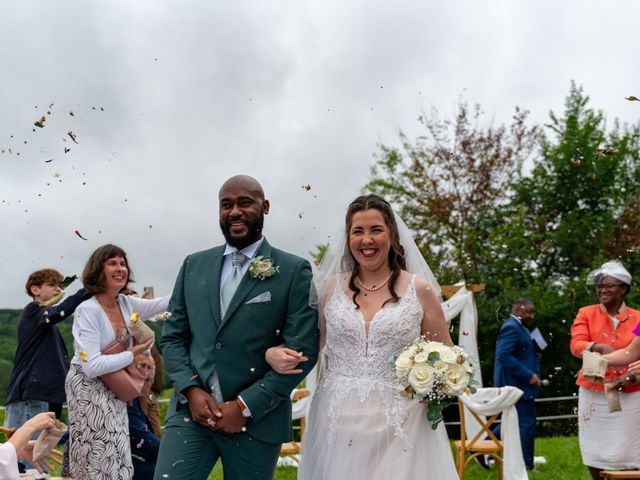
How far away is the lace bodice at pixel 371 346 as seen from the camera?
4.56 m

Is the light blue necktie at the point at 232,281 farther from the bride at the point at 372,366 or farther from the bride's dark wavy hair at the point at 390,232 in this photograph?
the bride's dark wavy hair at the point at 390,232

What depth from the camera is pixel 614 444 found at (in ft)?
23.4

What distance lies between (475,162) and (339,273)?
1769cm

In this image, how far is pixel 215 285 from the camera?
440cm

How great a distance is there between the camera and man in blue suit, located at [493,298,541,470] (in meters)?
9.92

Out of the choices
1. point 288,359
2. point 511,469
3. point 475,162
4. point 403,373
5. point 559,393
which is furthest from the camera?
point 475,162

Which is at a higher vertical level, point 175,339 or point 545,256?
point 545,256

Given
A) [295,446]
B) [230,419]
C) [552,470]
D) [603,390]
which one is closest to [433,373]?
[230,419]

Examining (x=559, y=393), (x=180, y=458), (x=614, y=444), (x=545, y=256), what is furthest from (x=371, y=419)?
(x=545, y=256)

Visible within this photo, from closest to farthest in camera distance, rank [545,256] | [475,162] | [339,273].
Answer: [339,273], [545,256], [475,162]

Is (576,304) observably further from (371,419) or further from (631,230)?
(371,419)

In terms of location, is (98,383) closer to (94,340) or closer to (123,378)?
(123,378)

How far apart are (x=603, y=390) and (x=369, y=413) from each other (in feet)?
11.6

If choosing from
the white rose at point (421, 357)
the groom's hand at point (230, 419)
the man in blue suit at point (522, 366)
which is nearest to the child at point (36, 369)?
the groom's hand at point (230, 419)
